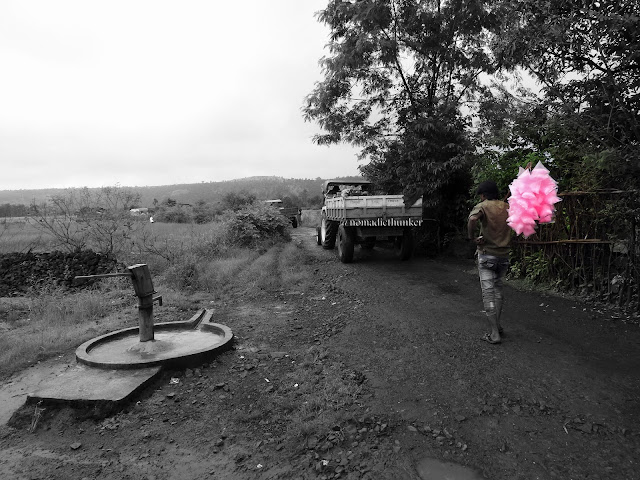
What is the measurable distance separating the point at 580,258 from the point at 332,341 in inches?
163

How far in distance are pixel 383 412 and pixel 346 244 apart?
7467 millimetres

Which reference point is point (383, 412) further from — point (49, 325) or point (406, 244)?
point (406, 244)

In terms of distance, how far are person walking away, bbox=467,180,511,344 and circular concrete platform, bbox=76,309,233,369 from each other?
3.17 meters

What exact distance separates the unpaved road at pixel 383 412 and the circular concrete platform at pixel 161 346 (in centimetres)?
19

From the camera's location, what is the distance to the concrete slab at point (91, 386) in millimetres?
3926

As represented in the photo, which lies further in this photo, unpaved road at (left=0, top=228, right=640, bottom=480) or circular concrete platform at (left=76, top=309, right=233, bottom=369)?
circular concrete platform at (left=76, top=309, right=233, bottom=369)

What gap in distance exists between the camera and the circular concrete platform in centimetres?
475

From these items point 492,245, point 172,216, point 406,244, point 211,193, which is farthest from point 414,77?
point 211,193

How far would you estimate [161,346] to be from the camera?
537 centimetres

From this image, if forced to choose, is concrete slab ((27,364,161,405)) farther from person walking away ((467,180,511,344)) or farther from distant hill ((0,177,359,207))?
distant hill ((0,177,359,207))

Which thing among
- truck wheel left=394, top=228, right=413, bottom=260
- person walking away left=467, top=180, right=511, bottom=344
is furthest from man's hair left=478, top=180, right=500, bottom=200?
truck wheel left=394, top=228, right=413, bottom=260

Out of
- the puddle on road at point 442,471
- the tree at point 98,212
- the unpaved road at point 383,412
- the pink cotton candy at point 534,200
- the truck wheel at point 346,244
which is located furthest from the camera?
the tree at point 98,212

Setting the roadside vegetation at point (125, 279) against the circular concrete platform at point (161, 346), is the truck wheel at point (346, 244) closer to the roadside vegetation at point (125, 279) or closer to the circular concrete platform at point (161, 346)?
the roadside vegetation at point (125, 279)

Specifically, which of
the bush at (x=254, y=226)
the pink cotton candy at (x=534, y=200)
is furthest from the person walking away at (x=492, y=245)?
the bush at (x=254, y=226)
